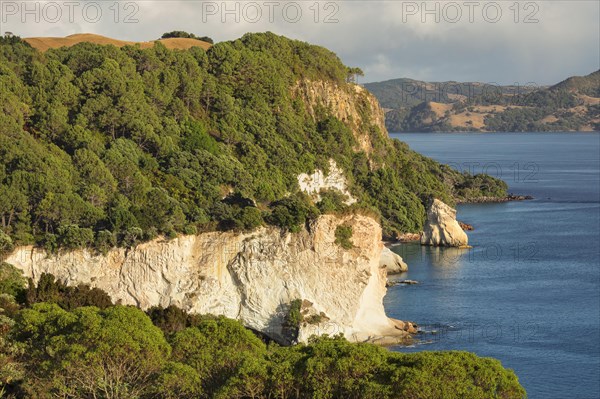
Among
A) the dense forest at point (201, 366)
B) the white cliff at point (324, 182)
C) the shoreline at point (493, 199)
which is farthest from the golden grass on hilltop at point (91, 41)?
the dense forest at point (201, 366)

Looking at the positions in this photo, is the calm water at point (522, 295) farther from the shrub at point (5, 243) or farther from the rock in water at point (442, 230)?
the shrub at point (5, 243)

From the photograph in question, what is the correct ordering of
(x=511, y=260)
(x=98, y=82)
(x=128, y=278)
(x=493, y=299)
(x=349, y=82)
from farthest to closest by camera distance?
(x=349, y=82) < (x=511, y=260) < (x=98, y=82) < (x=493, y=299) < (x=128, y=278)

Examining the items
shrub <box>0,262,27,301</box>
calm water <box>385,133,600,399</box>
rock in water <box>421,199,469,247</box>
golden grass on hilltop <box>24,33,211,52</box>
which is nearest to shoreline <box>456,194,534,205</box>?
calm water <box>385,133,600,399</box>

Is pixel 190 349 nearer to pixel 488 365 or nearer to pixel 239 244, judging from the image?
pixel 488 365

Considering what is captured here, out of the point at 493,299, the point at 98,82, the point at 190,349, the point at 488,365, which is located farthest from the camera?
the point at 98,82

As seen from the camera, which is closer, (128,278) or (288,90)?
(128,278)

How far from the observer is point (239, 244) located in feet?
162

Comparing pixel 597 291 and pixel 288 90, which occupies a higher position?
pixel 288 90

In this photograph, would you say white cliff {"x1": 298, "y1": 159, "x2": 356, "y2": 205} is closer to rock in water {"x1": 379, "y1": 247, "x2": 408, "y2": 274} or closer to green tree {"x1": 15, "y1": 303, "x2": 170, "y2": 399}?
rock in water {"x1": 379, "y1": 247, "x2": 408, "y2": 274}

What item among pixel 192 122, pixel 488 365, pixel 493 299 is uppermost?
pixel 192 122

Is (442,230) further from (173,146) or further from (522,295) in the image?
(173,146)

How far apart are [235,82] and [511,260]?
2723 centimetres

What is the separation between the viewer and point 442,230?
83125mm

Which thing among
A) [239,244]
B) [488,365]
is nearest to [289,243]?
[239,244]
